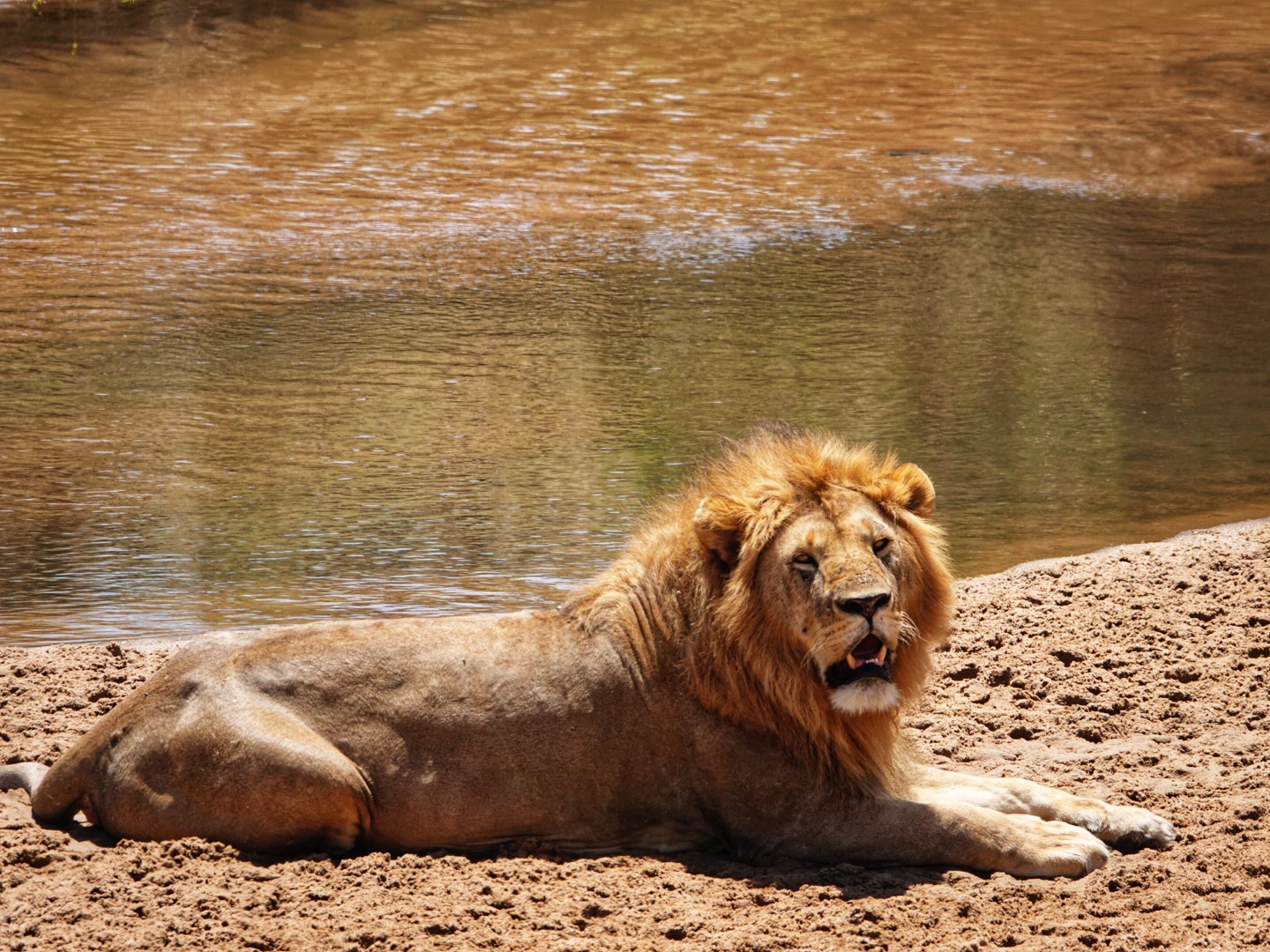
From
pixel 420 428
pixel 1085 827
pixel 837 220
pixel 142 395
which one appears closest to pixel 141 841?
pixel 1085 827

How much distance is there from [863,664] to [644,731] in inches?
28.3

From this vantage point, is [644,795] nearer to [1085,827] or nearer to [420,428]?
[1085,827]

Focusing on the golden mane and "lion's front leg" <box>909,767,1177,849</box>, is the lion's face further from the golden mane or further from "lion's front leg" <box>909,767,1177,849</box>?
"lion's front leg" <box>909,767,1177,849</box>

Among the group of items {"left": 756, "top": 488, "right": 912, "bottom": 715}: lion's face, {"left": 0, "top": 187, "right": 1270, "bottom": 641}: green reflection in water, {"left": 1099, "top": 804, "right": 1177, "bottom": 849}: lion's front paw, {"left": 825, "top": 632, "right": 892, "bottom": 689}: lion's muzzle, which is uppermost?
{"left": 756, "top": 488, "right": 912, "bottom": 715}: lion's face

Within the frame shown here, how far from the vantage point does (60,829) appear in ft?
16.6

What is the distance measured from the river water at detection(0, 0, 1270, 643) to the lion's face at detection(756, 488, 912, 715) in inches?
111

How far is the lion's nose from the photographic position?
458 centimetres

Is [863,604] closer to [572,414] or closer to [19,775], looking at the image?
[19,775]

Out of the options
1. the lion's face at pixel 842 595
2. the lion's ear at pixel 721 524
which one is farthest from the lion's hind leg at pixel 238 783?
the lion's face at pixel 842 595

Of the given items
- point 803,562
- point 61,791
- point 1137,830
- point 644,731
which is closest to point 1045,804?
point 1137,830

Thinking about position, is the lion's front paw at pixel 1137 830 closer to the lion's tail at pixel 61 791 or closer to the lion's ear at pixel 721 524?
the lion's ear at pixel 721 524

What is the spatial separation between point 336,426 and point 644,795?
531 centimetres

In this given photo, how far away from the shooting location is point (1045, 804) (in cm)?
502

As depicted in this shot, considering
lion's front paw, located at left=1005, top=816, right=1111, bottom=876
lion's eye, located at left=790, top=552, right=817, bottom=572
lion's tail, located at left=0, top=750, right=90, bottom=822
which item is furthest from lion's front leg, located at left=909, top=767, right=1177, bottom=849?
lion's tail, located at left=0, top=750, right=90, bottom=822
